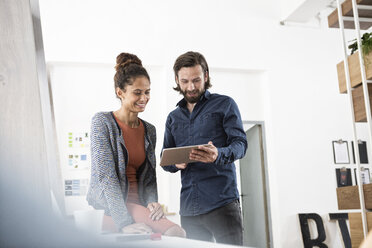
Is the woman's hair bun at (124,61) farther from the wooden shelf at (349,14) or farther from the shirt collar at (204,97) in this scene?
the wooden shelf at (349,14)

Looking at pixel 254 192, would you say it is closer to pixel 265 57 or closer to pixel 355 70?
pixel 265 57

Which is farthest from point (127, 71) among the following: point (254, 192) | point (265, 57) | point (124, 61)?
point (254, 192)

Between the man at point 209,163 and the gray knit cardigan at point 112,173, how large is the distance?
160 mm

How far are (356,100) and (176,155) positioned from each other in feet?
4.56

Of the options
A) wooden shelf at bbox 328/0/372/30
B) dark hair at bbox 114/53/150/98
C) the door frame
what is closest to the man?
dark hair at bbox 114/53/150/98

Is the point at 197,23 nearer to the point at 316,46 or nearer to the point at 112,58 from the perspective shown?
the point at 112,58

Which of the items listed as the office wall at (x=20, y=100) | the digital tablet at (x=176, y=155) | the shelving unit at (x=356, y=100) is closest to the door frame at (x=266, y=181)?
the shelving unit at (x=356, y=100)

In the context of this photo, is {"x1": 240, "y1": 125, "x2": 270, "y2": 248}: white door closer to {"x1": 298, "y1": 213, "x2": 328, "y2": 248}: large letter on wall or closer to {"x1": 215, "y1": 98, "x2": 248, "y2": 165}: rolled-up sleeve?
{"x1": 298, "y1": 213, "x2": 328, "y2": 248}: large letter on wall

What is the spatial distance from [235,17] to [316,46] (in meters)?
0.99

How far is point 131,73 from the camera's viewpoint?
242cm

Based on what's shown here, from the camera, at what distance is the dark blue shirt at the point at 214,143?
1.89 meters

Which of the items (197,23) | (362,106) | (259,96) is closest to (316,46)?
(259,96)

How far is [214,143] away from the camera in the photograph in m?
2.01

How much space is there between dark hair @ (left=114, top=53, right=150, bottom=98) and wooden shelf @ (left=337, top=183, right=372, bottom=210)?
1.42m
